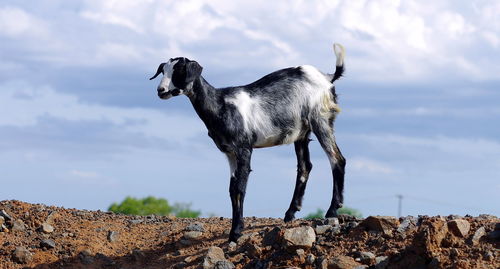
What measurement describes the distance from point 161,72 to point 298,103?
2.38 m

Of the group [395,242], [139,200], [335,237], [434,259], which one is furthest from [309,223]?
[139,200]

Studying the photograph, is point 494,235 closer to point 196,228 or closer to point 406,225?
point 406,225

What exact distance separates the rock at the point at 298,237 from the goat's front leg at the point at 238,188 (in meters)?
1.42

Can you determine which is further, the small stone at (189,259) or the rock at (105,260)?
the rock at (105,260)

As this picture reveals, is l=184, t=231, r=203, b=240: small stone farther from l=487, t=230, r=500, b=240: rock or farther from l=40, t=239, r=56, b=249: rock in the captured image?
l=487, t=230, r=500, b=240: rock

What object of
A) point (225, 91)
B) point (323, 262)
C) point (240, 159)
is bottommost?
point (323, 262)

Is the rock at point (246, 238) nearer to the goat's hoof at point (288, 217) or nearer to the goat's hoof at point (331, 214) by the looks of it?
the goat's hoof at point (288, 217)

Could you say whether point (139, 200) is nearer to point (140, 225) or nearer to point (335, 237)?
point (140, 225)

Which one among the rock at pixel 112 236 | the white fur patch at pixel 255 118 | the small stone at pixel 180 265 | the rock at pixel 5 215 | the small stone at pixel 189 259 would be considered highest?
the white fur patch at pixel 255 118

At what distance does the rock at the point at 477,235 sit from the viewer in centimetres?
1162

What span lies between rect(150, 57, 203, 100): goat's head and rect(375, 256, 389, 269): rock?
4.26m

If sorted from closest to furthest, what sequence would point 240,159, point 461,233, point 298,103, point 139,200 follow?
1. point 461,233
2. point 240,159
3. point 298,103
4. point 139,200

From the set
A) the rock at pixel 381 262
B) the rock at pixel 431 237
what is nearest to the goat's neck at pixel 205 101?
the rock at pixel 381 262

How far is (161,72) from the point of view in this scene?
14.4 meters
